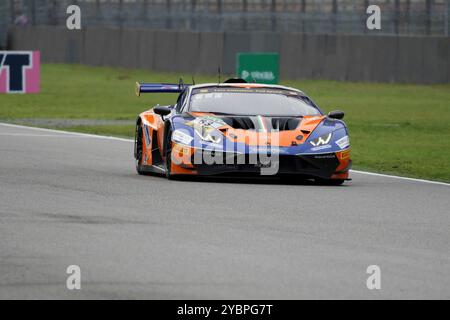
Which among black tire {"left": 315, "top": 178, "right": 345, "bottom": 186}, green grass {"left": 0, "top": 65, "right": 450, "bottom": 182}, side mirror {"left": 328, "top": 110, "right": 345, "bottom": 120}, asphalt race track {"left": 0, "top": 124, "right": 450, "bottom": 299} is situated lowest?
green grass {"left": 0, "top": 65, "right": 450, "bottom": 182}

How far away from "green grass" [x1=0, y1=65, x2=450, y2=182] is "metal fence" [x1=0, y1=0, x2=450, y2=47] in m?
1.71

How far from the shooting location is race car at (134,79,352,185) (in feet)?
45.0

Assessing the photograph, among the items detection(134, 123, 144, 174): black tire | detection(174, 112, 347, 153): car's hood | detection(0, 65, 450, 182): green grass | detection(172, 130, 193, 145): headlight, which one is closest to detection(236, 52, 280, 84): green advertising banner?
detection(0, 65, 450, 182): green grass

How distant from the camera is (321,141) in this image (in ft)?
46.1

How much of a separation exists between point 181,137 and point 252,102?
1.27 meters

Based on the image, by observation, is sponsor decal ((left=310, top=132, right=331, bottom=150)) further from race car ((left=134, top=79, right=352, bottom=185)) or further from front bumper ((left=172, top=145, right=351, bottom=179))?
front bumper ((left=172, top=145, right=351, bottom=179))

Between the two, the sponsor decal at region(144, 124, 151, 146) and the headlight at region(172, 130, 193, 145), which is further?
the sponsor decal at region(144, 124, 151, 146)

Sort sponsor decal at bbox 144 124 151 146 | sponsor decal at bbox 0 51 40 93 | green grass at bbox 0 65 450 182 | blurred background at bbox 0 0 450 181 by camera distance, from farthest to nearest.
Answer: blurred background at bbox 0 0 450 181 → sponsor decal at bbox 0 51 40 93 → green grass at bbox 0 65 450 182 → sponsor decal at bbox 144 124 151 146

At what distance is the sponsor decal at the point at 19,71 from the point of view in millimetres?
30859

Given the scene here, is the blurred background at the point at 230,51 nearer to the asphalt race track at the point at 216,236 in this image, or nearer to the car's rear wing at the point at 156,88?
the car's rear wing at the point at 156,88

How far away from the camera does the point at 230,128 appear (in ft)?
45.8

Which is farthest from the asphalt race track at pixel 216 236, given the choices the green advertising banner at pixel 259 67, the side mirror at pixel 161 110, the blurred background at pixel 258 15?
the blurred background at pixel 258 15
